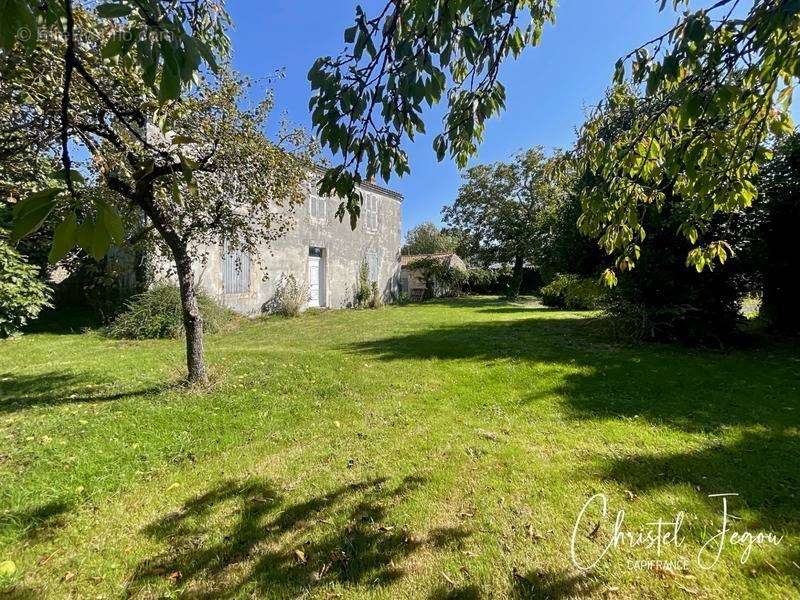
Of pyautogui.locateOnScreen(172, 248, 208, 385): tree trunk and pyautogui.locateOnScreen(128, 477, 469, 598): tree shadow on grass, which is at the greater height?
pyautogui.locateOnScreen(172, 248, 208, 385): tree trunk

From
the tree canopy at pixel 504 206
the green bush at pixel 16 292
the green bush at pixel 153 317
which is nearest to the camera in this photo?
the green bush at pixel 16 292

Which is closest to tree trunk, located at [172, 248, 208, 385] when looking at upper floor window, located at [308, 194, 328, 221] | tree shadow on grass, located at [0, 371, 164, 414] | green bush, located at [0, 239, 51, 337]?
tree shadow on grass, located at [0, 371, 164, 414]

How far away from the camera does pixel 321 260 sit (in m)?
14.9

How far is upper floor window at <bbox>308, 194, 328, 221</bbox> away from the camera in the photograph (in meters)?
14.0

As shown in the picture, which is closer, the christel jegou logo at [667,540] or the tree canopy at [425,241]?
the christel jegou logo at [667,540]

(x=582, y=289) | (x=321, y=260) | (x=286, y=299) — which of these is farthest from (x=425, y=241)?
(x=582, y=289)

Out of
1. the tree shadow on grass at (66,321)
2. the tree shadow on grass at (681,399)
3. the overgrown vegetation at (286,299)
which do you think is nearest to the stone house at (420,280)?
the overgrown vegetation at (286,299)

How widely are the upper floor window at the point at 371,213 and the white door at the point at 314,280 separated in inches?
123

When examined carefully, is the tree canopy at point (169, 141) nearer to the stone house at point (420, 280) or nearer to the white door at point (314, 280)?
the white door at point (314, 280)

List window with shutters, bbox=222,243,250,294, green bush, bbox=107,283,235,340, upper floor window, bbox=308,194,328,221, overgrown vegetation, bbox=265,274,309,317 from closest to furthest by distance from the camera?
green bush, bbox=107,283,235,340, window with shutters, bbox=222,243,250,294, overgrown vegetation, bbox=265,274,309,317, upper floor window, bbox=308,194,328,221

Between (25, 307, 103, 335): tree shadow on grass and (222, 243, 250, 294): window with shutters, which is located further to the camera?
(222, 243, 250, 294): window with shutters

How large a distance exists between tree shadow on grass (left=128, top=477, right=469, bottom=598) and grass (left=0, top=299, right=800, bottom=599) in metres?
0.01

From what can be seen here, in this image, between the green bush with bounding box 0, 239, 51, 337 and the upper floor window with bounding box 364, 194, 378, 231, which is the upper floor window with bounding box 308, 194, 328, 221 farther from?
the green bush with bounding box 0, 239, 51, 337

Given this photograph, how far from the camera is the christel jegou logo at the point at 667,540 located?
6.32ft
